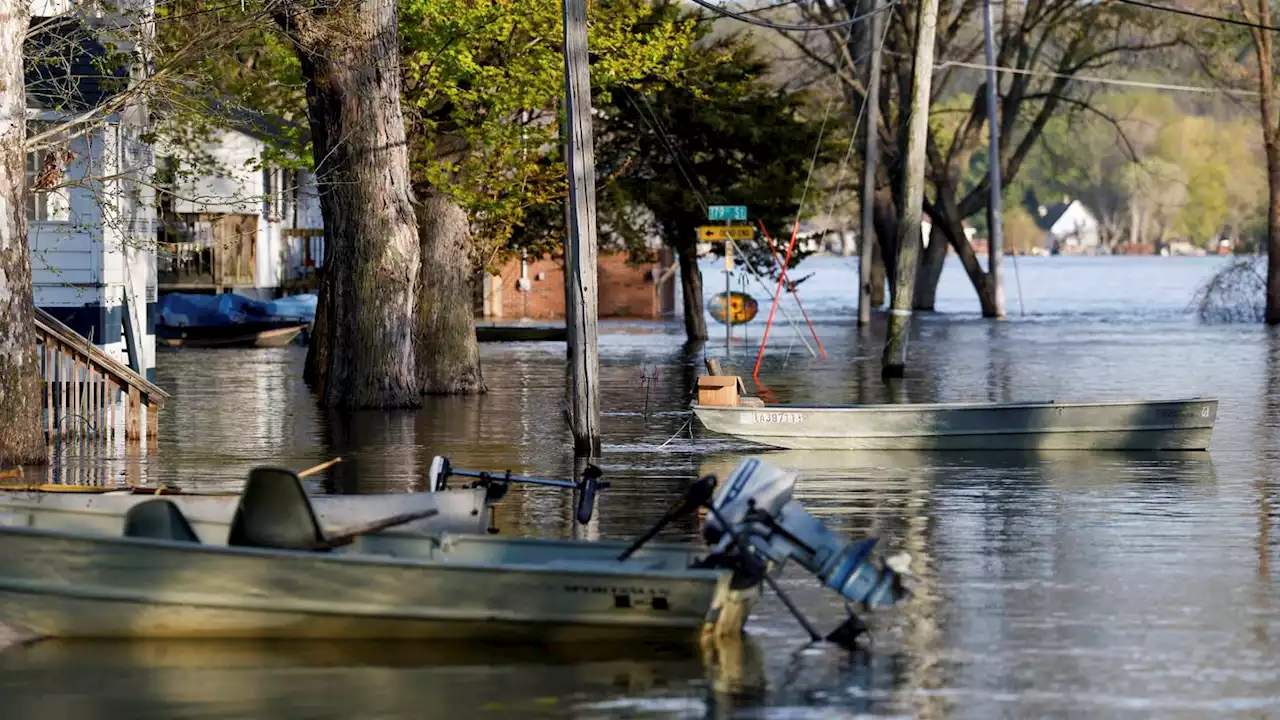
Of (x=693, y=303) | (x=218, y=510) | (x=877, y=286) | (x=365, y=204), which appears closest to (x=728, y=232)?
(x=693, y=303)

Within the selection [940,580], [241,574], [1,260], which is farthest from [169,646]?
[1,260]

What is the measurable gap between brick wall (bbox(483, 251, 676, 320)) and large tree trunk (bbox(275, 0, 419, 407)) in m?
39.0

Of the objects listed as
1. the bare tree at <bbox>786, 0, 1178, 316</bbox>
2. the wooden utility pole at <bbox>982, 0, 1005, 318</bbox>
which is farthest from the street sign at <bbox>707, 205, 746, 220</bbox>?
the wooden utility pole at <bbox>982, 0, 1005, 318</bbox>

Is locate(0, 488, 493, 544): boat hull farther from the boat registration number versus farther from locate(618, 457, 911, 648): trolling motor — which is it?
the boat registration number

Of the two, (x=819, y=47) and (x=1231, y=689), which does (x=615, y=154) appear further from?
(x=1231, y=689)

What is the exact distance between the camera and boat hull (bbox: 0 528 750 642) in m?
12.6

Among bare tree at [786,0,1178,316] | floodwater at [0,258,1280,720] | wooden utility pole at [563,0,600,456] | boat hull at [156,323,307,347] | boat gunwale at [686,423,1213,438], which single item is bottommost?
floodwater at [0,258,1280,720]

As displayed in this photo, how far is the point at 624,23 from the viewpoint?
35.3 meters

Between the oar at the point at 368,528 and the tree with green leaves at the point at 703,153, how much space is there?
32.1 m

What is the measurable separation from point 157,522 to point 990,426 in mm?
12289

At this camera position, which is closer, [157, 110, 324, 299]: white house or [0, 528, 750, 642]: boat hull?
[0, 528, 750, 642]: boat hull

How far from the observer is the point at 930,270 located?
7531cm

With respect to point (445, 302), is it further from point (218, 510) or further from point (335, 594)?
point (335, 594)

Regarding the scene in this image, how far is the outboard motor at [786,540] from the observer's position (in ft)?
40.8
